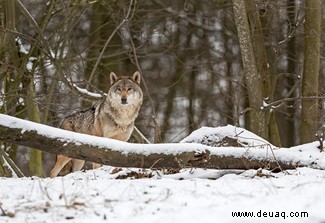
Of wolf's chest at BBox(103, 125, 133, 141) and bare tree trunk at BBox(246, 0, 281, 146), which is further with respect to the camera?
wolf's chest at BBox(103, 125, 133, 141)

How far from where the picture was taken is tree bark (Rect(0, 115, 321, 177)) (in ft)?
22.9

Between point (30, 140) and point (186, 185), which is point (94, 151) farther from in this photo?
point (186, 185)

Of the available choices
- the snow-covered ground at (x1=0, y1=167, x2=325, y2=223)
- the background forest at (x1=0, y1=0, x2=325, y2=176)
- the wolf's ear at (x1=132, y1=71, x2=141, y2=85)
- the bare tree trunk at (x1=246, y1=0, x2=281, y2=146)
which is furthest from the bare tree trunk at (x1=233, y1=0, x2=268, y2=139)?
the snow-covered ground at (x1=0, y1=167, x2=325, y2=223)

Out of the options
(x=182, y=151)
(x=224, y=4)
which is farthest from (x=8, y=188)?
(x=224, y=4)

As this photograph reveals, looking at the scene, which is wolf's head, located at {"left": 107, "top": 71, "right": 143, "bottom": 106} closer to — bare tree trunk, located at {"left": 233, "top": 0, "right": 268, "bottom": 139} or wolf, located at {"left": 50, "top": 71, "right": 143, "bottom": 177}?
wolf, located at {"left": 50, "top": 71, "right": 143, "bottom": 177}

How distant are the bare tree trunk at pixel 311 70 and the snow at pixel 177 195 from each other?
3525mm

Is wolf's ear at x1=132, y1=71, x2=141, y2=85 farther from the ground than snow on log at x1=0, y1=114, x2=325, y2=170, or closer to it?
farther from the ground

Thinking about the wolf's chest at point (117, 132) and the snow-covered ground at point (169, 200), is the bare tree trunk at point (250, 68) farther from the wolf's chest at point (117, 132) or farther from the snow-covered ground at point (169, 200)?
the snow-covered ground at point (169, 200)

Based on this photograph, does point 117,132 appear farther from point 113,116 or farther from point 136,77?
point 136,77

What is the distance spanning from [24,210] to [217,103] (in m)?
15.0

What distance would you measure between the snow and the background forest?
1.66 m

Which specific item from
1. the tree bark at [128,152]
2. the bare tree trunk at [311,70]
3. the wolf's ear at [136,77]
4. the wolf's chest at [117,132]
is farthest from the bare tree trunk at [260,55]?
the tree bark at [128,152]

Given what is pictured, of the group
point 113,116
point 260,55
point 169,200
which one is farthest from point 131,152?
point 260,55

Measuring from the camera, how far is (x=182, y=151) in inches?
275
